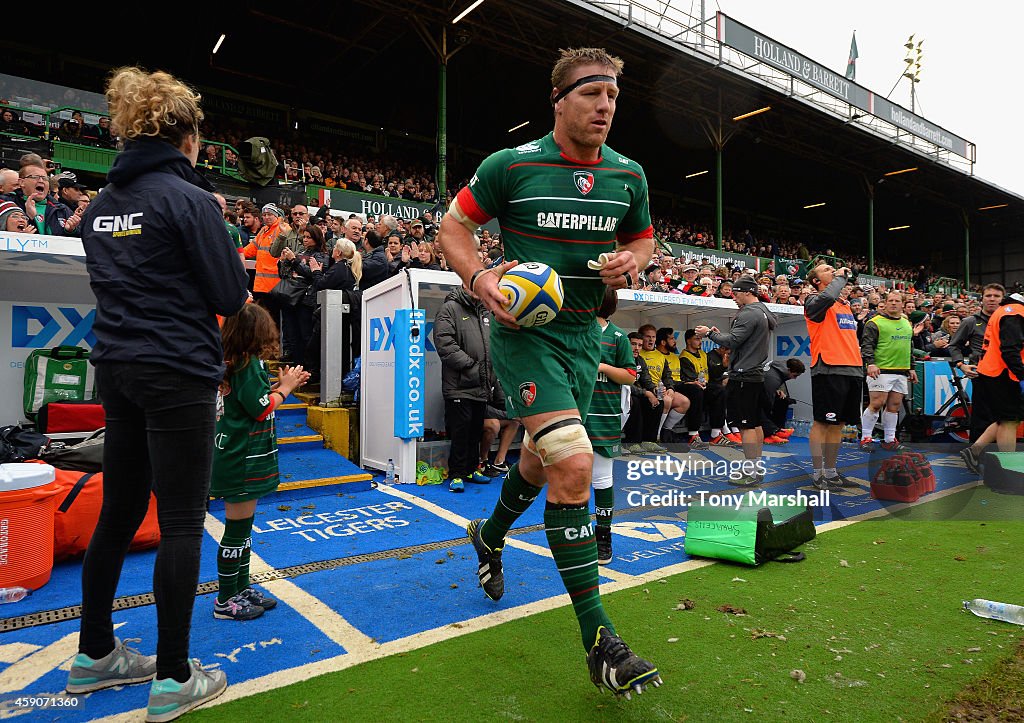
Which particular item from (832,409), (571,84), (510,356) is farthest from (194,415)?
(832,409)

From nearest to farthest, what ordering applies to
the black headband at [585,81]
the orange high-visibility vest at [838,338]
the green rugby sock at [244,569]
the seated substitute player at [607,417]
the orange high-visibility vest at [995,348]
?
the black headband at [585,81]
the green rugby sock at [244,569]
the seated substitute player at [607,417]
the orange high-visibility vest at [995,348]
the orange high-visibility vest at [838,338]

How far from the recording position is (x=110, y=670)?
2256mm

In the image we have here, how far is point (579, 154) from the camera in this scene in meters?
2.49

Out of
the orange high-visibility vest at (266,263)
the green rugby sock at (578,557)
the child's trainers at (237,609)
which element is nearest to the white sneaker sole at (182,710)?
the child's trainers at (237,609)

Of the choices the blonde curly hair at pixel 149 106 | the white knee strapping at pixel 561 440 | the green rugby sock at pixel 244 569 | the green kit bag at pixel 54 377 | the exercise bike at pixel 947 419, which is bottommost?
the green rugby sock at pixel 244 569

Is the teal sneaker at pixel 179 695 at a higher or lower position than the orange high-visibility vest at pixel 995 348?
lower

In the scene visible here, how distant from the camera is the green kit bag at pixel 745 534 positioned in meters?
3.69

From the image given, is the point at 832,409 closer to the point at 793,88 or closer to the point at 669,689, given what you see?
the point at 669,689

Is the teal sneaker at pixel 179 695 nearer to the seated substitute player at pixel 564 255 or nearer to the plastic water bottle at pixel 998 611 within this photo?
the seated substitute player at pixel 564 255

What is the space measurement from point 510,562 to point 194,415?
2301 millimetres

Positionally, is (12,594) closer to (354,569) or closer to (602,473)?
(354,569)

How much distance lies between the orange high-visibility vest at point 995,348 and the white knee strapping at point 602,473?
16.6 ft

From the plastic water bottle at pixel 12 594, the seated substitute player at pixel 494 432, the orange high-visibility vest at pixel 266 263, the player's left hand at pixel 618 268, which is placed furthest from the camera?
the orange high-visibility vest at pixel 266 263

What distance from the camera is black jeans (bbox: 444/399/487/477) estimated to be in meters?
6.36
